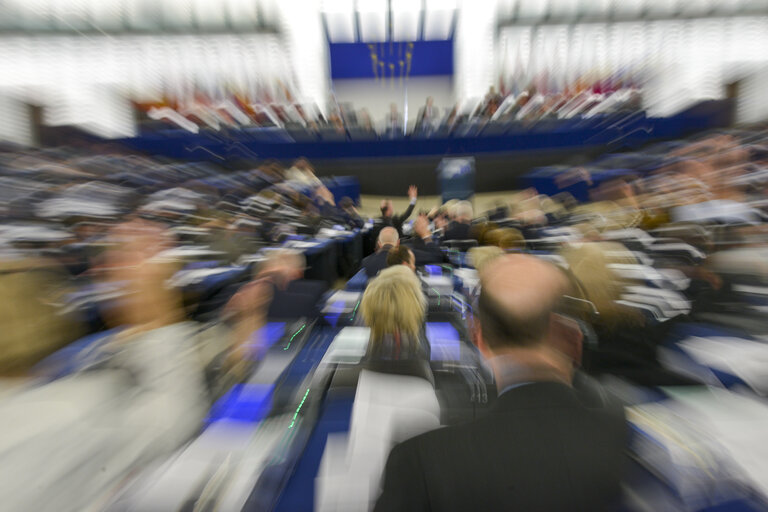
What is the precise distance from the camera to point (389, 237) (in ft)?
5.60

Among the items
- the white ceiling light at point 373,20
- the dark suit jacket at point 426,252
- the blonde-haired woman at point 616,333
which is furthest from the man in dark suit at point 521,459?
the white ceiling light at point 373,20

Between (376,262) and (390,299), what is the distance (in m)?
0.67

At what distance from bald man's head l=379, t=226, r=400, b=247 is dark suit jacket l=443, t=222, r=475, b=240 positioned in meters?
0.26

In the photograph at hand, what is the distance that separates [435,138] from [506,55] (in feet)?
3.86

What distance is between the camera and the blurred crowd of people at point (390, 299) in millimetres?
571

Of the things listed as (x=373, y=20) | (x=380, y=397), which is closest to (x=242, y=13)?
(x=373, y=20)

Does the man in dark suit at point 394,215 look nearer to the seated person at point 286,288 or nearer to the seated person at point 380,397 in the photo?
the seated person at point 380,397

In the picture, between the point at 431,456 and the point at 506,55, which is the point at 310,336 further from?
the point at 506,55

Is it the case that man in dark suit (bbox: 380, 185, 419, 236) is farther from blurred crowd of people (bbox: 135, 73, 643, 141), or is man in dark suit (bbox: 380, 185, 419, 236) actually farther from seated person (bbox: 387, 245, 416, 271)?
blurred crowd of people (bbox: 135, 73, 643, 141)

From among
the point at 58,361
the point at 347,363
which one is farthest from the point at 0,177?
the point at 347,363

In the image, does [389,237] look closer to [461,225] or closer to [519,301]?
[461,225]

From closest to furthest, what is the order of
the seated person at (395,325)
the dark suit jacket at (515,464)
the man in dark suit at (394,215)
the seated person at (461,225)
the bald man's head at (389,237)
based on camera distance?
the dark suit jacket at (515,464) → the seated person at (395,325) → the man in dark suit at (394,215) → the seated person at (461,225) → the bald man's head at (389,237)

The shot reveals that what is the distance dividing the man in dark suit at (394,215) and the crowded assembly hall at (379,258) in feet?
0.07

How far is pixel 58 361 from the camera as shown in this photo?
100 centimetres
